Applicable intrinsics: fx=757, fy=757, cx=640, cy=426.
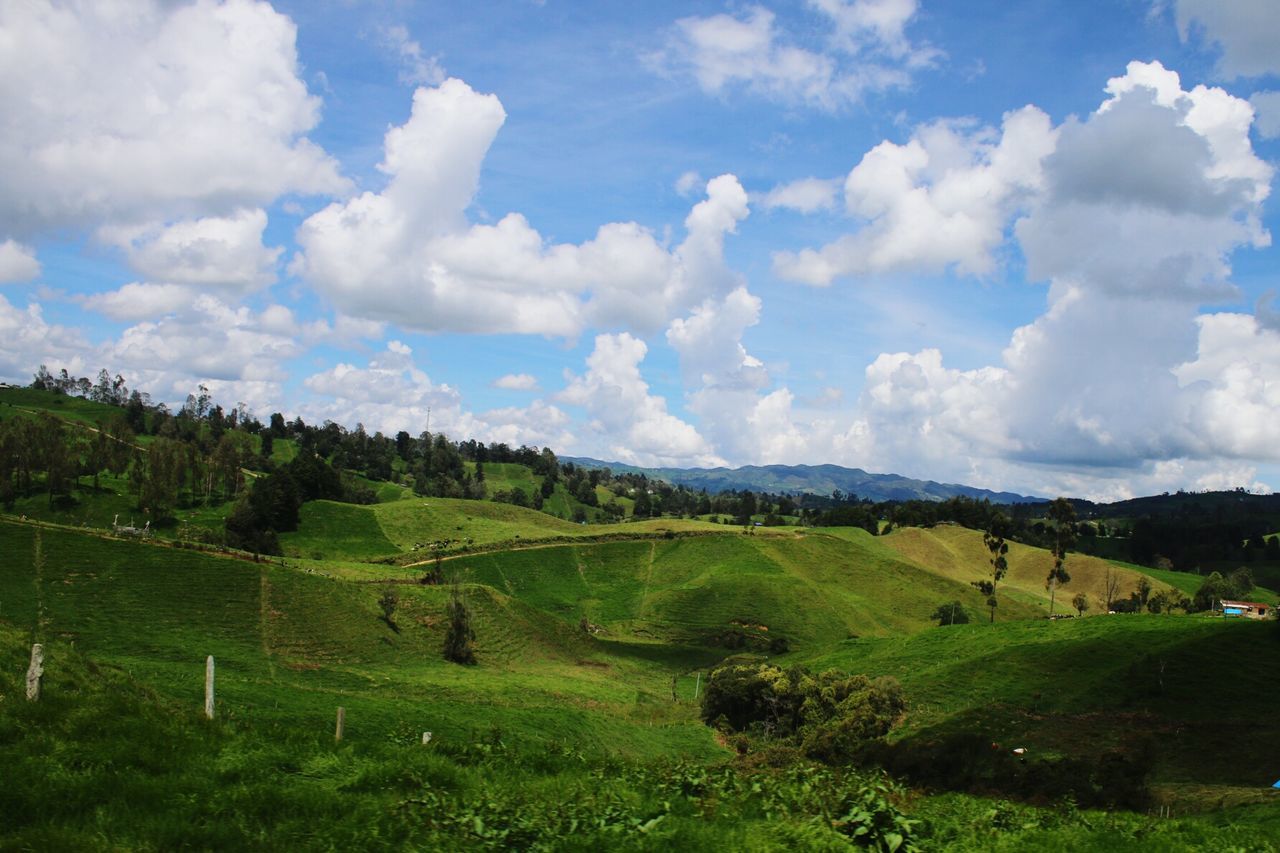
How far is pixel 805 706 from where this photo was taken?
2633 inches

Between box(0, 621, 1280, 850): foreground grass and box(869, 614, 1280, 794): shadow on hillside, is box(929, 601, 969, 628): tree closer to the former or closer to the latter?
box(869, 614, 1280, 794): shadow on hillside

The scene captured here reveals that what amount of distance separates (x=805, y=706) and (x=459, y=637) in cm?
3903

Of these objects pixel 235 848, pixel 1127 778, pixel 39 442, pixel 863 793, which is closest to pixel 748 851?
pixel 863 793

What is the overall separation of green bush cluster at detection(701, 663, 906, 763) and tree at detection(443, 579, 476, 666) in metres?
26.9

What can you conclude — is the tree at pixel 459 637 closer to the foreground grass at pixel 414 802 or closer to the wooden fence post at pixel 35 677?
the foreground grass at pixel 414 802

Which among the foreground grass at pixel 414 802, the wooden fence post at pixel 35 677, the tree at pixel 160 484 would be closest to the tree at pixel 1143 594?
the foreground grass at pixel 414 802

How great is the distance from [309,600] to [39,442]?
402 ft

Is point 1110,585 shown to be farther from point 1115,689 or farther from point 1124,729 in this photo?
point 1124,729

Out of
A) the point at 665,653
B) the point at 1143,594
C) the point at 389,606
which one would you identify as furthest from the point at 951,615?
the point at 389,606

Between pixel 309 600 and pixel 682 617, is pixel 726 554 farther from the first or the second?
pixel 309 600

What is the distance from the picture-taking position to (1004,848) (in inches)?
407

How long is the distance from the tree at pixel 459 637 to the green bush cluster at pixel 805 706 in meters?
26.9

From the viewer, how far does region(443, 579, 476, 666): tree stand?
83.8 meters

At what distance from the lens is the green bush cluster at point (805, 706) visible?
190ft
